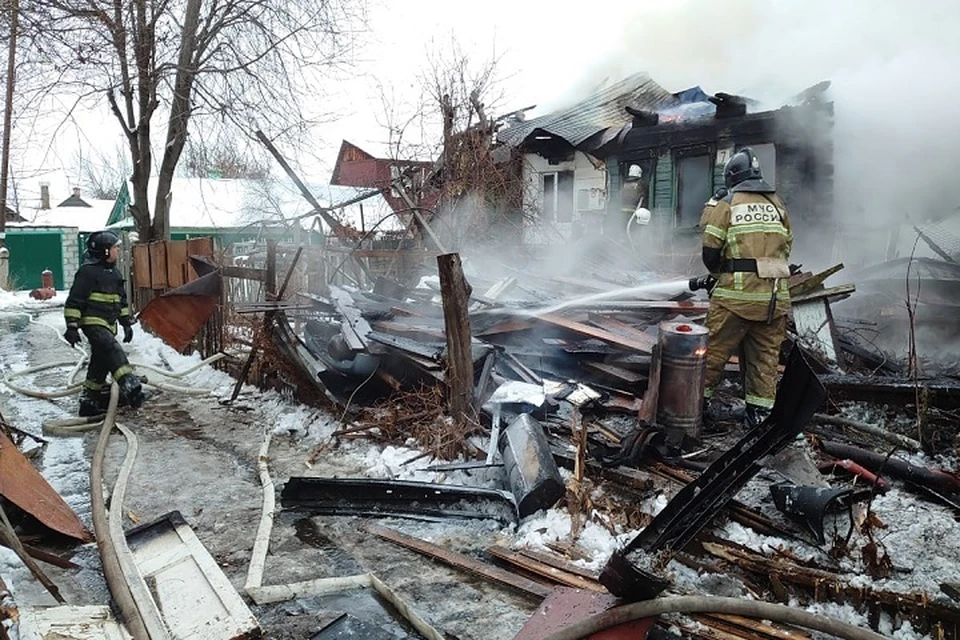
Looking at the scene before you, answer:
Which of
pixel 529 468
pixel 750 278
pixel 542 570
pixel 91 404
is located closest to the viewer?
pixel 542 570

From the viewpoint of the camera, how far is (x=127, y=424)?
248 inches

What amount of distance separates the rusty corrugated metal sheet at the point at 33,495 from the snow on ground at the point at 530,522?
201 mm

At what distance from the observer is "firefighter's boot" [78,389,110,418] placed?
662 centimetres

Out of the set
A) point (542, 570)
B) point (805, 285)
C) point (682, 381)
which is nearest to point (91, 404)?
point (542, 570)

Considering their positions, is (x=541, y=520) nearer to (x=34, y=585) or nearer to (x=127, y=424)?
(x=34, y=585)

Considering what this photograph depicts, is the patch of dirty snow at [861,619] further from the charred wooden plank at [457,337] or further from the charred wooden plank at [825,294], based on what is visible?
the charred wooden plank at [825,294]

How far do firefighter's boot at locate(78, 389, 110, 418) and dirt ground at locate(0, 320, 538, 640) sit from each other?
27 centimetres

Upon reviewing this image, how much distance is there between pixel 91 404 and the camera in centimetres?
664

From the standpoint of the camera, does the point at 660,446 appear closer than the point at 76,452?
Yes

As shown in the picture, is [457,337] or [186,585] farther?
[457,337]

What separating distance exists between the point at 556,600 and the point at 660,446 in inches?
78.8

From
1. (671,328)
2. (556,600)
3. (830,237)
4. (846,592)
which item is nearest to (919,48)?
(830,237)

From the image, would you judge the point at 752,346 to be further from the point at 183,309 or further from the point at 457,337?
the point at 183,309

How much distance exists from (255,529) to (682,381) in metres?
3.04
